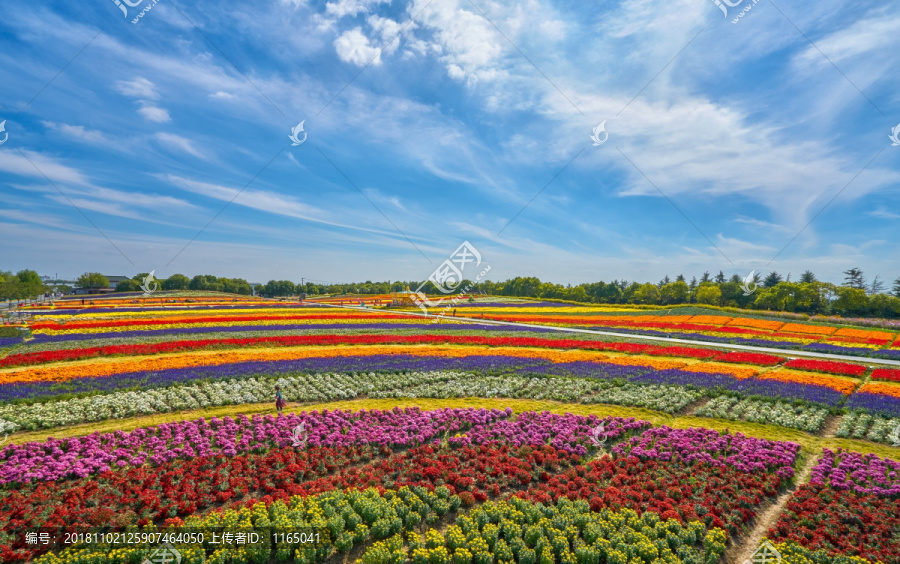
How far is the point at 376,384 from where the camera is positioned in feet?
55.1

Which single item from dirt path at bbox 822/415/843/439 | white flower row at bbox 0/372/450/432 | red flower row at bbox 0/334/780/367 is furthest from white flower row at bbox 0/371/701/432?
red flower row at bbox 0/334/780/367

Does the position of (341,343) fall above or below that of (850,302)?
below

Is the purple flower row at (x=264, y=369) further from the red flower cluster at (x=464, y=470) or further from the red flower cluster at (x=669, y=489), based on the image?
the red flower cluster at (x=669, y=489)

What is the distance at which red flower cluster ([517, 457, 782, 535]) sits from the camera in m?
8.04

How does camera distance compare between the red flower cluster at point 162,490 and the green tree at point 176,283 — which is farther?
the green tree at point 176,283

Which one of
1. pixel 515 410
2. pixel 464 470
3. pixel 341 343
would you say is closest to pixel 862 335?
pixel 515 410

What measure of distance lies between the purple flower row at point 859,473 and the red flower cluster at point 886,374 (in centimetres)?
1320

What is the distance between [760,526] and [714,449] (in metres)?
3.06

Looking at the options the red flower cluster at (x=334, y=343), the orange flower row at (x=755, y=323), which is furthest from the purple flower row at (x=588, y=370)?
the orange flower row at (x=755, y=323)

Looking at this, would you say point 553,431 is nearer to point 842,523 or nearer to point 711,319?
point 842,523

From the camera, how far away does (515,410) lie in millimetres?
14352

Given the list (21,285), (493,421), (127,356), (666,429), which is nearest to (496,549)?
(493,421)

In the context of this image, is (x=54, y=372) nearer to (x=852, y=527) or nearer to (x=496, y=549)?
(x=496, y=549)

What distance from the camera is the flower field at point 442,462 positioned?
6.96m
